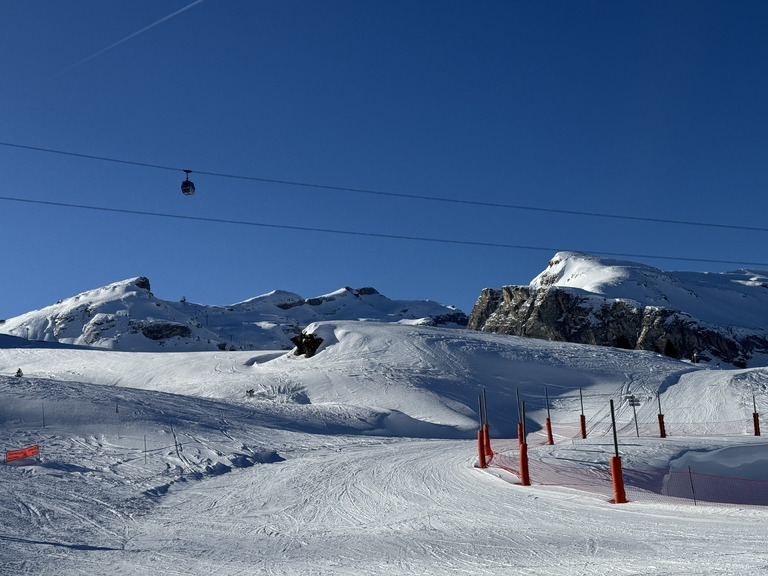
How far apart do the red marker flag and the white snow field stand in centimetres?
52

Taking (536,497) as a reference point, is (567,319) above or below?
above

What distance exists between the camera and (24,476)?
54.7 feet

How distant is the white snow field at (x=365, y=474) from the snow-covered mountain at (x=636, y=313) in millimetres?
51805

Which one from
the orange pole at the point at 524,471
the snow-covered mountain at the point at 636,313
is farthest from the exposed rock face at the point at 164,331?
the orange pole at the point at 524,471

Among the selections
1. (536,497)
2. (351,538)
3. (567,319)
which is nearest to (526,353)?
(536,497)

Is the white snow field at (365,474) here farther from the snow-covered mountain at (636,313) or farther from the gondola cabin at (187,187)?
the snow-covered mountain at (636,313)

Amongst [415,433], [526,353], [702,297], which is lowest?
[415,433]

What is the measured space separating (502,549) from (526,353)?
45765mm

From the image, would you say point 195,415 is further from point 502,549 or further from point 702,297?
point 702,297

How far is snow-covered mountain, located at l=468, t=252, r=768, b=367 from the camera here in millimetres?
124125

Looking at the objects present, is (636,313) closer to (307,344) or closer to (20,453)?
(307,344)

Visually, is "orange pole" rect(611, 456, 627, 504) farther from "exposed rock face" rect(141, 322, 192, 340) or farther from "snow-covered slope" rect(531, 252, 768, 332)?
"exposed rock face" rect(141, 322, 192, 340)

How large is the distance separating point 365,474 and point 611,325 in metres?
122

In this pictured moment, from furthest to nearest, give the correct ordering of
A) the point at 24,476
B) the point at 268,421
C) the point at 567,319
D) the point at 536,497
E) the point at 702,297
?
the point at 702,297, the point at 567,319, the point at 268,421, the point at 24,476, the point at 536,497
